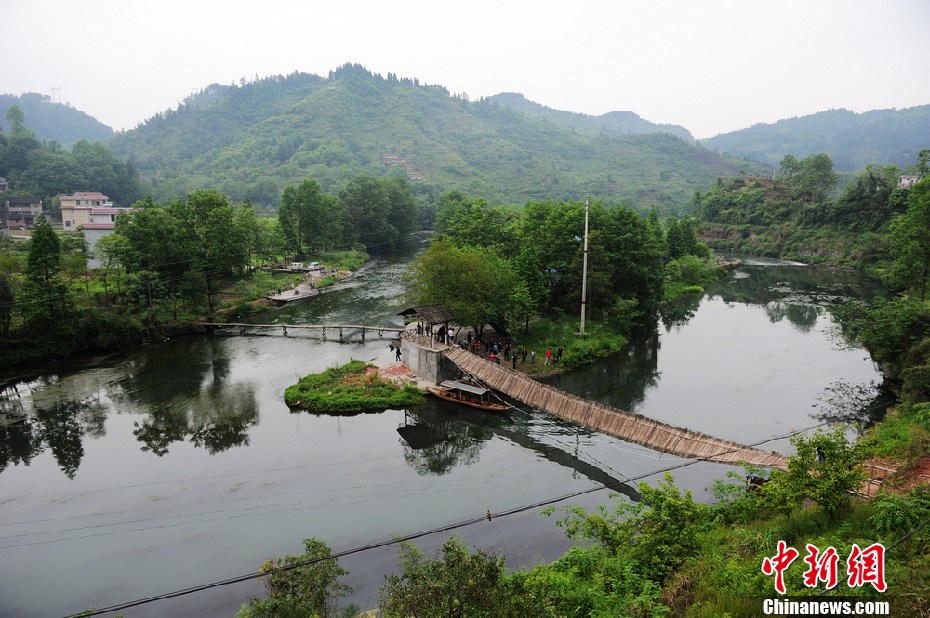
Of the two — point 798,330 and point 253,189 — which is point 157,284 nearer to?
point 798,330

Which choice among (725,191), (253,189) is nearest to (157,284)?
(253,189)

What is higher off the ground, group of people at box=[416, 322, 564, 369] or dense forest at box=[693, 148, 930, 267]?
dense forest at box=[693, 148, 930, 267]

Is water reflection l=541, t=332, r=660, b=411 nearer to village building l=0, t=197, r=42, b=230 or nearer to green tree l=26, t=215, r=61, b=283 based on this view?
green tree l=26, t=215, r=61, b=283

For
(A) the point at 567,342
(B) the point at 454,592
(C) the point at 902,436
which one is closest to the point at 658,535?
(B) the point at 454,592

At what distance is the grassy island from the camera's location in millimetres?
25750

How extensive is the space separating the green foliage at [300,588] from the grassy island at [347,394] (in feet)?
49.0

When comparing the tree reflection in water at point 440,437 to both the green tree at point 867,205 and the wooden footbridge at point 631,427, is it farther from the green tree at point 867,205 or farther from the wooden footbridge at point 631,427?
the green tree at point 867,205

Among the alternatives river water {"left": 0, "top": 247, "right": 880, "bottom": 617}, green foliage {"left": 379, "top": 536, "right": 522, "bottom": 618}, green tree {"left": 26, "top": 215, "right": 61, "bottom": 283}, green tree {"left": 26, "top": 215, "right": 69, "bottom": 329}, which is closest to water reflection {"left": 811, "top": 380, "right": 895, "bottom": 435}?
river water {"left": 0, "top": 247, "right": 880, "bottom": 617}

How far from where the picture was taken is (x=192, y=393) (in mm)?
28094

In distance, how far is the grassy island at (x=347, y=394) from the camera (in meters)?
25.8

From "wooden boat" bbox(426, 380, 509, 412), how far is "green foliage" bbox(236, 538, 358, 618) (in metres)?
14.8

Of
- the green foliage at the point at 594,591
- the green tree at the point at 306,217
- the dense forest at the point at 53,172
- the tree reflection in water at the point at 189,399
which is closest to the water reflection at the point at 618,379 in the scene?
the green foliage at the point at 594,591

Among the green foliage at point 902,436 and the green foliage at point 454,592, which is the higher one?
the green foliage at point 454,592

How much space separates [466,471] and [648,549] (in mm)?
9903
